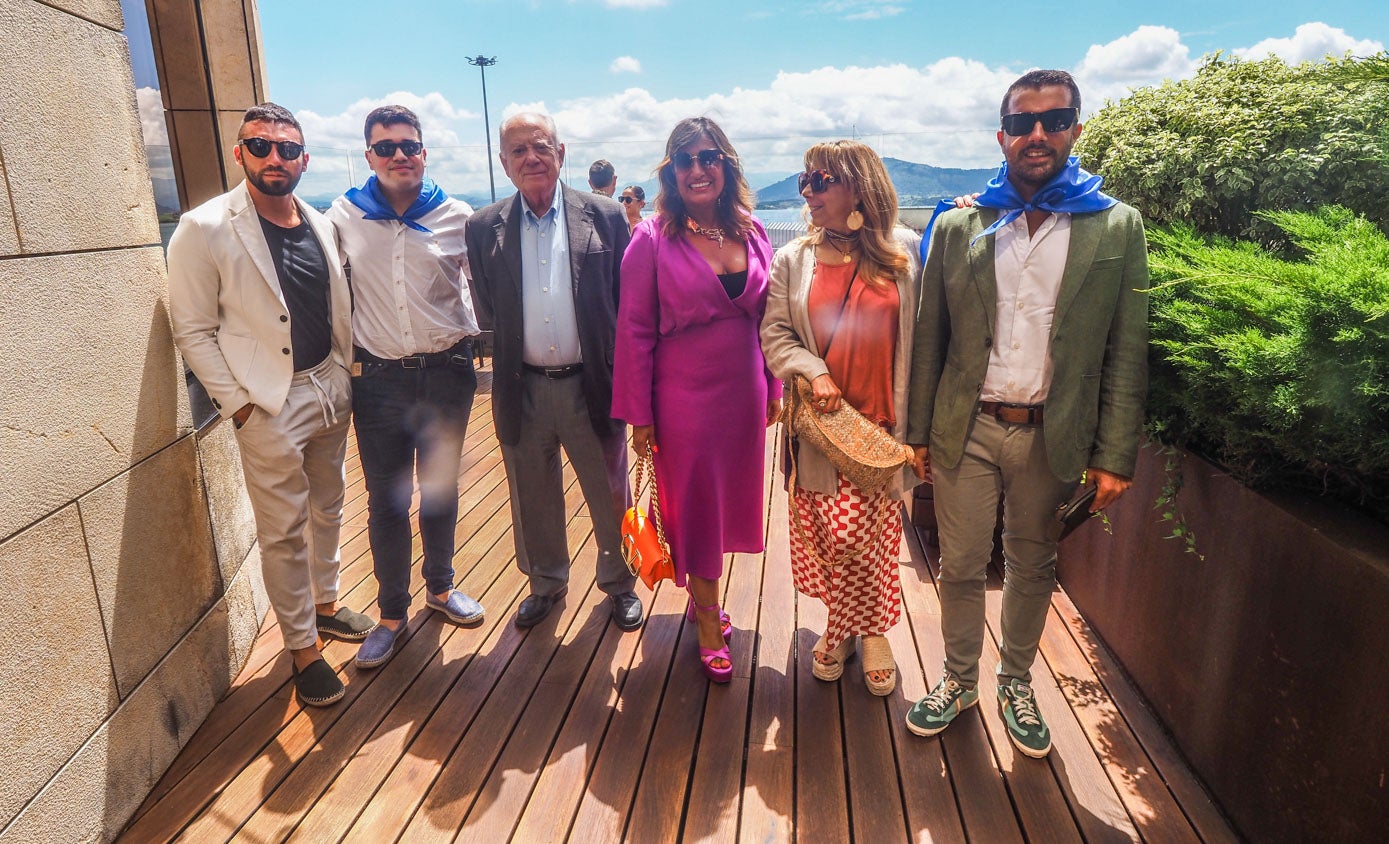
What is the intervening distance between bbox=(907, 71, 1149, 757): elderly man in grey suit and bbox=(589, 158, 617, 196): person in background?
5.52 metres

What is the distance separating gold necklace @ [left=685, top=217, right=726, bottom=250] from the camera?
2441mm

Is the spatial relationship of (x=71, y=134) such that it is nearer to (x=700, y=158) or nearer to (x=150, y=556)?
(x=150, y=556)

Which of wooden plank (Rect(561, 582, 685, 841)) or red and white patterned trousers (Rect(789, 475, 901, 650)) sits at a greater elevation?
red and white patterned trousers (Rect(789, 475, 901, 650))

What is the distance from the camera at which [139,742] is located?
84.3 inches

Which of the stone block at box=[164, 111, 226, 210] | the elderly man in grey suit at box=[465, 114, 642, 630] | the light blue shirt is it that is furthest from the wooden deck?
the stone block at box=[164, 111, 226, 210]

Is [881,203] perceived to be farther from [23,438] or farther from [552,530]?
[23,438]

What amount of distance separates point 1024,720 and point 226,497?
272cm

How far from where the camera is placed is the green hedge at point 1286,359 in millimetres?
1514

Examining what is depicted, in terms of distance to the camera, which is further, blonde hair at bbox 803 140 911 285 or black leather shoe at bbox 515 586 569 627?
black leather shoe at bbox 515 586 569 627

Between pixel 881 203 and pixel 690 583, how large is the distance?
4.57 ft

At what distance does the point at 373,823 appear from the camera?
208cm

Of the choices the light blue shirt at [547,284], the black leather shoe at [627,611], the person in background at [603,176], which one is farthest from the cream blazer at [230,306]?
the person in background at [603,176]

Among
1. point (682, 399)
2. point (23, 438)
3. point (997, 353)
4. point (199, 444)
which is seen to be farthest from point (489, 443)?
point (997, 353)

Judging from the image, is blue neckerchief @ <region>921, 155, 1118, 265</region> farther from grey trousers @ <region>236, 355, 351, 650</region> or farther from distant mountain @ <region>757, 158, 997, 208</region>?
distant mountain @ <region>757, 158, 997, 208</region>
